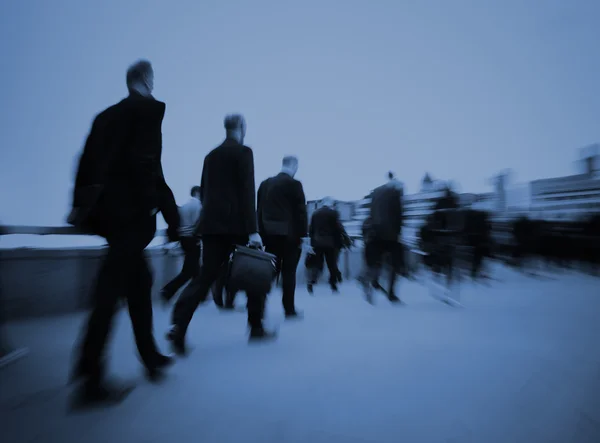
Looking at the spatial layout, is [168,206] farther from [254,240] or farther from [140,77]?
[254,240]

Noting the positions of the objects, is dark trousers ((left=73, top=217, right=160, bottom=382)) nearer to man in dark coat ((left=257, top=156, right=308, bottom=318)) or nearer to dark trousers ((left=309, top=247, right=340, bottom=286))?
man in dark coat ((left=257, top=156, right=308, bottom=318))

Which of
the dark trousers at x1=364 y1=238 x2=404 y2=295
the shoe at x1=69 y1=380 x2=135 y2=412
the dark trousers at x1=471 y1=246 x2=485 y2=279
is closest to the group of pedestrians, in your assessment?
the shoe at x1=69 y1=380 x2=135 y2=412

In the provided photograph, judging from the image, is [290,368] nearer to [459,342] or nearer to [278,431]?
[278,431]

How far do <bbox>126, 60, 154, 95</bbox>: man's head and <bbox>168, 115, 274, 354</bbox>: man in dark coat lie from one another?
861 mm

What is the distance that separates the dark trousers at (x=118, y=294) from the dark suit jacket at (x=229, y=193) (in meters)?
0.79

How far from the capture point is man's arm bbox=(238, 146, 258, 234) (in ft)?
10.2

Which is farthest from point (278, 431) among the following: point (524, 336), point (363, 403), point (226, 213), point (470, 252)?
point (470, 252)

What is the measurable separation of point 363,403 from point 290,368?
2.42 ft

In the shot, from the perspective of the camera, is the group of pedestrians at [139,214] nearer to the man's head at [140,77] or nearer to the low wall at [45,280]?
the man's head at [140,77]

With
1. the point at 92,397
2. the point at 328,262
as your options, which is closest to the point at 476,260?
the point at 328,262

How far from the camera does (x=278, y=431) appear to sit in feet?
5.58

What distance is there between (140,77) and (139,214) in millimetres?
803

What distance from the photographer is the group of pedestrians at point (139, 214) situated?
204 centimetres

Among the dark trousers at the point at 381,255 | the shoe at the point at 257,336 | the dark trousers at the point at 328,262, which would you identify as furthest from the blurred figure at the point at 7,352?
the dark trousers at the point at 328,262
